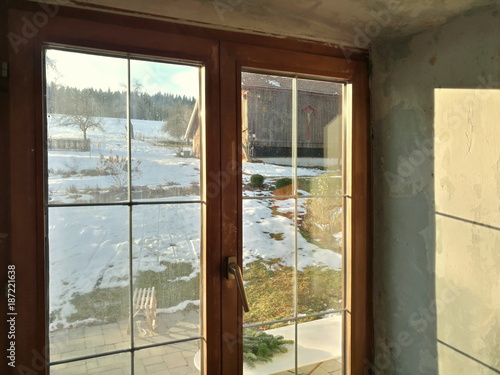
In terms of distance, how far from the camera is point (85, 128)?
1092mm

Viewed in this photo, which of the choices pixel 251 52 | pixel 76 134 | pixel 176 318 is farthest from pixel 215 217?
pixel 251 52

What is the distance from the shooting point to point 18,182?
100cm

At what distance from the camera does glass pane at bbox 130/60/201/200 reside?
115 centimetres

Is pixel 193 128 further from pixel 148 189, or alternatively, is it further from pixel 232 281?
pixel 232 281

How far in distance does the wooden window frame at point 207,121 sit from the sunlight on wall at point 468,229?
1.01ft

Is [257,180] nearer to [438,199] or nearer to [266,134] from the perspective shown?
[266,134]

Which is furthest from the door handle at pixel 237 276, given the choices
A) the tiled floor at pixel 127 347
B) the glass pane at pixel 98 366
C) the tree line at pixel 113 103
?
the tree line at pixel 113 103

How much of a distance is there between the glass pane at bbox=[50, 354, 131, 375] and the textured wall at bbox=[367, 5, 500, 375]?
3.51 ft

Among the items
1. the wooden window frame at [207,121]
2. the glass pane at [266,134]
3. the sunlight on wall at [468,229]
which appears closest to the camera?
the wooden window frame at [207,121]

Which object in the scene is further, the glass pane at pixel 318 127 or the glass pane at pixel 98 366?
the glass pane at pixel 318 127

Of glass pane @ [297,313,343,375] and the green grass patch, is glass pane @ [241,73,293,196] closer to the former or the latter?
the green grass patch

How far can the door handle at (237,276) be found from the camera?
1.19 metres

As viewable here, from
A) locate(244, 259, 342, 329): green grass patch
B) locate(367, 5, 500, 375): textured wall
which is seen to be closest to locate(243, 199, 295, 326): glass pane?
locate(244, 259, 342, 329): green grass patch

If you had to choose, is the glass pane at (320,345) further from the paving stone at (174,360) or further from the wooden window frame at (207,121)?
the paving stone at (174,360)
